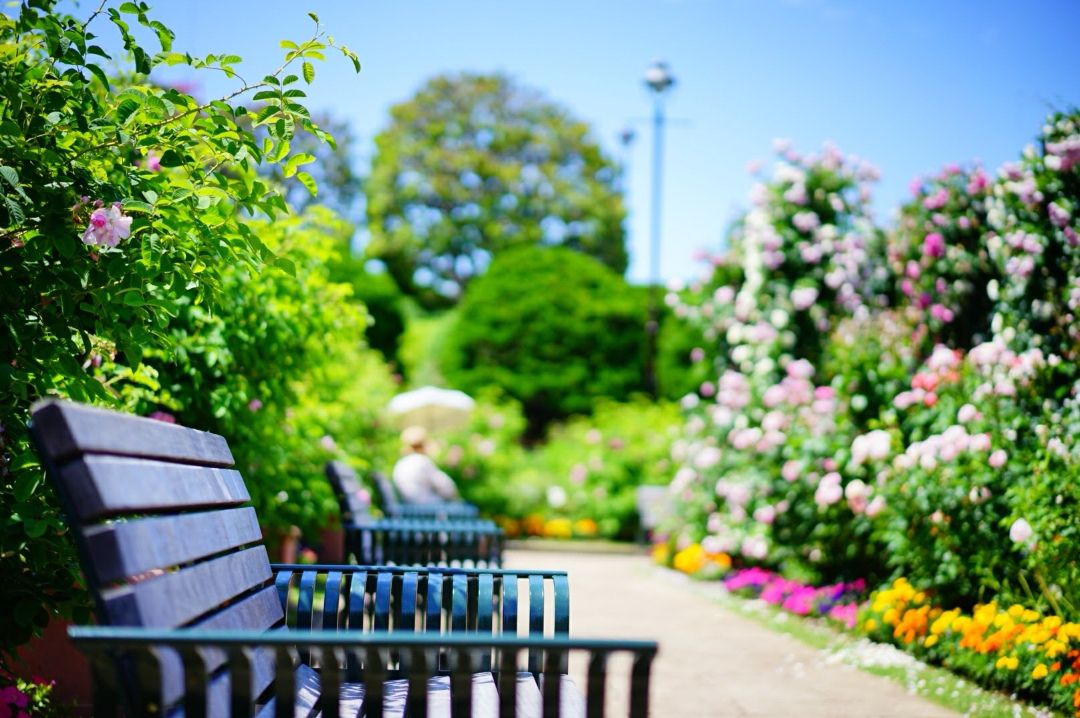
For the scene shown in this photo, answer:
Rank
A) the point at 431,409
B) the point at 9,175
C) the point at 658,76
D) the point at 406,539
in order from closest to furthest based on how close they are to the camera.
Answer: the point at 9,175
the point at 406,539
the point at 431,409
the point at 658,76

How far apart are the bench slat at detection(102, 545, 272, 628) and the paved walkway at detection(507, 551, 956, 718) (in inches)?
93.3

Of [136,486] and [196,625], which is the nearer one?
[136,486]

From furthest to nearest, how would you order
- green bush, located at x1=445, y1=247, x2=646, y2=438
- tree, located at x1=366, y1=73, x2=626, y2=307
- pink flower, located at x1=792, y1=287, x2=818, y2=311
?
tree, located at x1=366, y1=73, x2=626, y2=307
green bush, located at x1=445, y1=247, x2=646, y2=438
pink flower, located at x1=792, y1=287, x2=818, y2=311

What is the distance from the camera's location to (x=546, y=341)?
21.3 meters

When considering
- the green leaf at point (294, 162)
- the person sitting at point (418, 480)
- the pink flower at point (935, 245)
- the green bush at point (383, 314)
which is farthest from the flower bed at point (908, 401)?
the green bush at point (383, 314)

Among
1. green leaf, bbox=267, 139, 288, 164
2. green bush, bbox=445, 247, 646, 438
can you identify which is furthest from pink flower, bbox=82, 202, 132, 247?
green bush, bbox=445, 247, 646, 438

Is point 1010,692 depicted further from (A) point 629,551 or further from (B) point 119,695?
(A) point 629,551

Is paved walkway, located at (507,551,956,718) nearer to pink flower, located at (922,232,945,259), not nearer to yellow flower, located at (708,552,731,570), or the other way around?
yellow flower, located at (708,552,731,570)

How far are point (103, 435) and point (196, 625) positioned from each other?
452 mm

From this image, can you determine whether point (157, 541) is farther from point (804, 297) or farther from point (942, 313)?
point (804, 297)

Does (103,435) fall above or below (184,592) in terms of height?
above

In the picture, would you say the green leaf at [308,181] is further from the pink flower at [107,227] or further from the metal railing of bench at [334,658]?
the metal railing of bench at [334,658]

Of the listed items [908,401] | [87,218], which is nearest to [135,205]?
[87,218]

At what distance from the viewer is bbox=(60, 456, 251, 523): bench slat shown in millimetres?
1670
